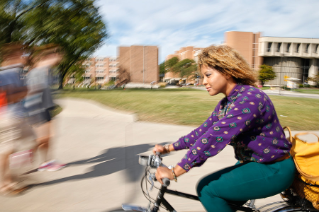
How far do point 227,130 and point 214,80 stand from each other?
1.26ft

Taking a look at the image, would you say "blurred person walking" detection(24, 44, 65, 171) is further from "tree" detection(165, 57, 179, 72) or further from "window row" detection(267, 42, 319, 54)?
"tree" detection(165, 57, 179, 72)

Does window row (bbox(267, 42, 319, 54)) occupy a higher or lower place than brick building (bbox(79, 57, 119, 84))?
higher

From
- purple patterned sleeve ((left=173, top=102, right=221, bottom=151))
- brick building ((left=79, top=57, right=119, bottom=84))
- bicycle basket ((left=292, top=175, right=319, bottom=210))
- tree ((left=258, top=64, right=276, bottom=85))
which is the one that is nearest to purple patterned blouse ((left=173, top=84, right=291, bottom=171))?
bicycle basket ((left=292, top=175, right=319, bottom=210))

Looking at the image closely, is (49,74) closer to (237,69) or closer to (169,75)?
(237,69)

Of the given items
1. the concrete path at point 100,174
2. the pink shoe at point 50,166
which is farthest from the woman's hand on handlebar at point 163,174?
the pink shoe at point 50,166

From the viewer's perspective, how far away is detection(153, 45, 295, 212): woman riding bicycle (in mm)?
1505

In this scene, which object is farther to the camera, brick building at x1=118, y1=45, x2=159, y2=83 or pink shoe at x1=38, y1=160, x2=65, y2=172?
brick building at x1=118, y1=45, x2=159, y2=83

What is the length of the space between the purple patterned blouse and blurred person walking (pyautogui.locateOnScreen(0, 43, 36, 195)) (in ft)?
8.86

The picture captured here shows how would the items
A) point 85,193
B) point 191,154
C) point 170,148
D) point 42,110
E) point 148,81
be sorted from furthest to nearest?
point 148,81
point 42,110
point 85,193
point 170,148
point 191,154

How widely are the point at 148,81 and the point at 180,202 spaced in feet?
244

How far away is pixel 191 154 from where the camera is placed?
60.0 inches

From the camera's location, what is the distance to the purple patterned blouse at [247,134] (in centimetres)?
149

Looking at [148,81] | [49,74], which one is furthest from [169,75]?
[49,74]

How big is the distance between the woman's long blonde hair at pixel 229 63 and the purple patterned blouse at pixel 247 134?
0.34ft
